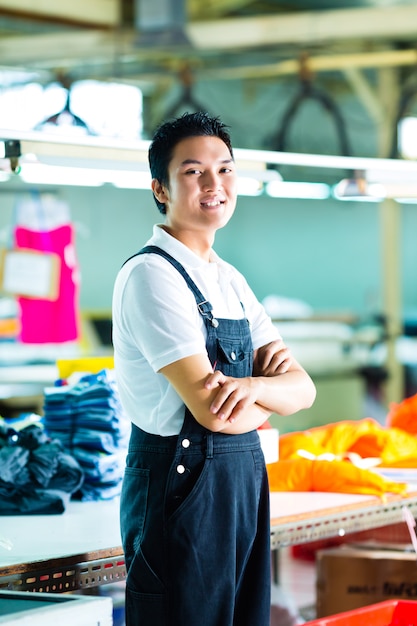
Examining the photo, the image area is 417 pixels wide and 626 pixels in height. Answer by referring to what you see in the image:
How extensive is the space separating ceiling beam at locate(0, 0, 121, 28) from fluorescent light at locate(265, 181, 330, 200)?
14.4 feet

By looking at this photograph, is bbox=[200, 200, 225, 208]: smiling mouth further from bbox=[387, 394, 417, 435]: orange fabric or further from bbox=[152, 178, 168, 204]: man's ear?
bbox=[387, 394, 417, 435]: orange fabric

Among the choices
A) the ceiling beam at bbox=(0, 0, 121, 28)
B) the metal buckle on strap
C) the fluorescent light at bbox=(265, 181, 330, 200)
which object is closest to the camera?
the metal buckle on strap

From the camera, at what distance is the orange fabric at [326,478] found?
3857 millimetres

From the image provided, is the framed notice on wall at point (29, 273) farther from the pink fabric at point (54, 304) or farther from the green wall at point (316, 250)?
the green wall at point (316, 250)

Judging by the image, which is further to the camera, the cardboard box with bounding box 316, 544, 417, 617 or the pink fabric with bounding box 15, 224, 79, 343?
the pink fabric with bounding box 15, 224, 79, 343

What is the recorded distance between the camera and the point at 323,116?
13.1 meters

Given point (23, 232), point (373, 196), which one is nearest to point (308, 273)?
point (23, 232)

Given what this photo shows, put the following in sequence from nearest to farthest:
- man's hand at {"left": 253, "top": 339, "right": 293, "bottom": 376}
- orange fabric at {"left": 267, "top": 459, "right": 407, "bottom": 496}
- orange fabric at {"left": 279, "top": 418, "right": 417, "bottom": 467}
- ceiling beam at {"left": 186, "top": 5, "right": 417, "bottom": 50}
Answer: man's hand at {"left": 253, "top": 339, "right": 293, "bottom": 376}
orange fabric at {"left": 267, "top": 459, "right": 407, "bottom": 496}
orange fabric at {"left": 279, "top": 418, "right": 417, "bottom": 467}
ceiling beam at {"left": 186, "top": 5, "right": 417, "bottom": 50}

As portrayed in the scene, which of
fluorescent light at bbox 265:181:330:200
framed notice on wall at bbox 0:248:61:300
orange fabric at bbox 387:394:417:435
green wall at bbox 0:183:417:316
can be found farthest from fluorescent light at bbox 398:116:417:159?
fluorescent light at bbox 265:181:330:200

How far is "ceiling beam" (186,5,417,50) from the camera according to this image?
8.00 meters

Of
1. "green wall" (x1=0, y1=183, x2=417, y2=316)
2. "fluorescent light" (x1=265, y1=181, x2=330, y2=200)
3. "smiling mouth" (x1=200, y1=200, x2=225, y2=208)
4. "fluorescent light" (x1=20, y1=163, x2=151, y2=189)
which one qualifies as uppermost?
"green wall" (x1=0, y1=183, x2=417, y2=316)

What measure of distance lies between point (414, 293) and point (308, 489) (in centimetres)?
1038

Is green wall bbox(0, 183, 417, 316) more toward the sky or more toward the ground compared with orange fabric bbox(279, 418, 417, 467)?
more toward the sky

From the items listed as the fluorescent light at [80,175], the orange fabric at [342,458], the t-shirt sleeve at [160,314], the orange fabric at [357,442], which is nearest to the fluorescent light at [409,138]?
the orange fabric at [342,458]
